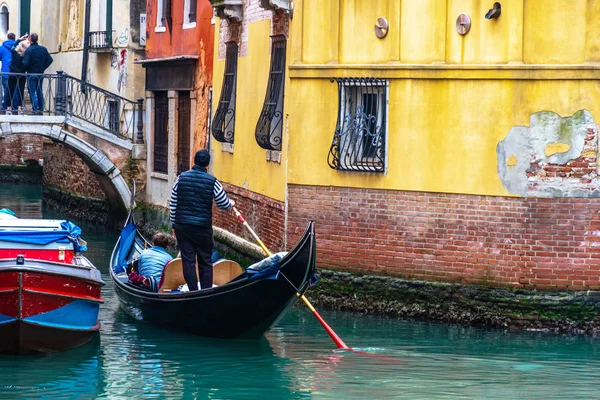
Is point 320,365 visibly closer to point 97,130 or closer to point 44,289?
point 44,289

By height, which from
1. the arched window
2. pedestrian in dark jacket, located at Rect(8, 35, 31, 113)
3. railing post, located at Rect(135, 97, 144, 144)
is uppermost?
the arched window

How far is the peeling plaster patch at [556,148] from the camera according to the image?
10469mm

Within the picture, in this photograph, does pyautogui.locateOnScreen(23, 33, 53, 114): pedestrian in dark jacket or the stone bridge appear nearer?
pyautogui.locateOnScreen(23, 33, 53, 114): pedestrian in dark jacket

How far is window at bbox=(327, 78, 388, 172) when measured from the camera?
11.3 m

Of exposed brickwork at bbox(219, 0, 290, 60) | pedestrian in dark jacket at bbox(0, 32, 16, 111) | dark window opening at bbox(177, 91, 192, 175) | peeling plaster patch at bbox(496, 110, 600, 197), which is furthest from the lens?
dark window opening at bbox(177, 91, 192, 175)

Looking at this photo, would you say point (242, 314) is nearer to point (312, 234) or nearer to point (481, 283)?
point (312, 234)

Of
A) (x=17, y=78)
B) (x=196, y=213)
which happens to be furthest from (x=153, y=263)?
(x=17, y=78)

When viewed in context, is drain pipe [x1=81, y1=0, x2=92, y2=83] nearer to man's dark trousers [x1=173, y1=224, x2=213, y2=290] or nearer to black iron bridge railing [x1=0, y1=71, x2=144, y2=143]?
black iron bridge railing [x1=0, y1=71, x2=144, y2=143]

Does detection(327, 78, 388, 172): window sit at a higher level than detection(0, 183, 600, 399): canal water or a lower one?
higher

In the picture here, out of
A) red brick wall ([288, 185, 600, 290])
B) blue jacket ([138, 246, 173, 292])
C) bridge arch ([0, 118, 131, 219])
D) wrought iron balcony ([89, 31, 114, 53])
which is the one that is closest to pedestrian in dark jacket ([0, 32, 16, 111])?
bridge arch ([0, 118, 131, 219])

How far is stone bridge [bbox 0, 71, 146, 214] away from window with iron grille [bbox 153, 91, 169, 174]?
0.42m

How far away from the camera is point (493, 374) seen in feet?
29.2

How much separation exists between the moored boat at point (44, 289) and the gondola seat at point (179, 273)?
1016 mm

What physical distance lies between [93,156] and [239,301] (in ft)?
29.5
